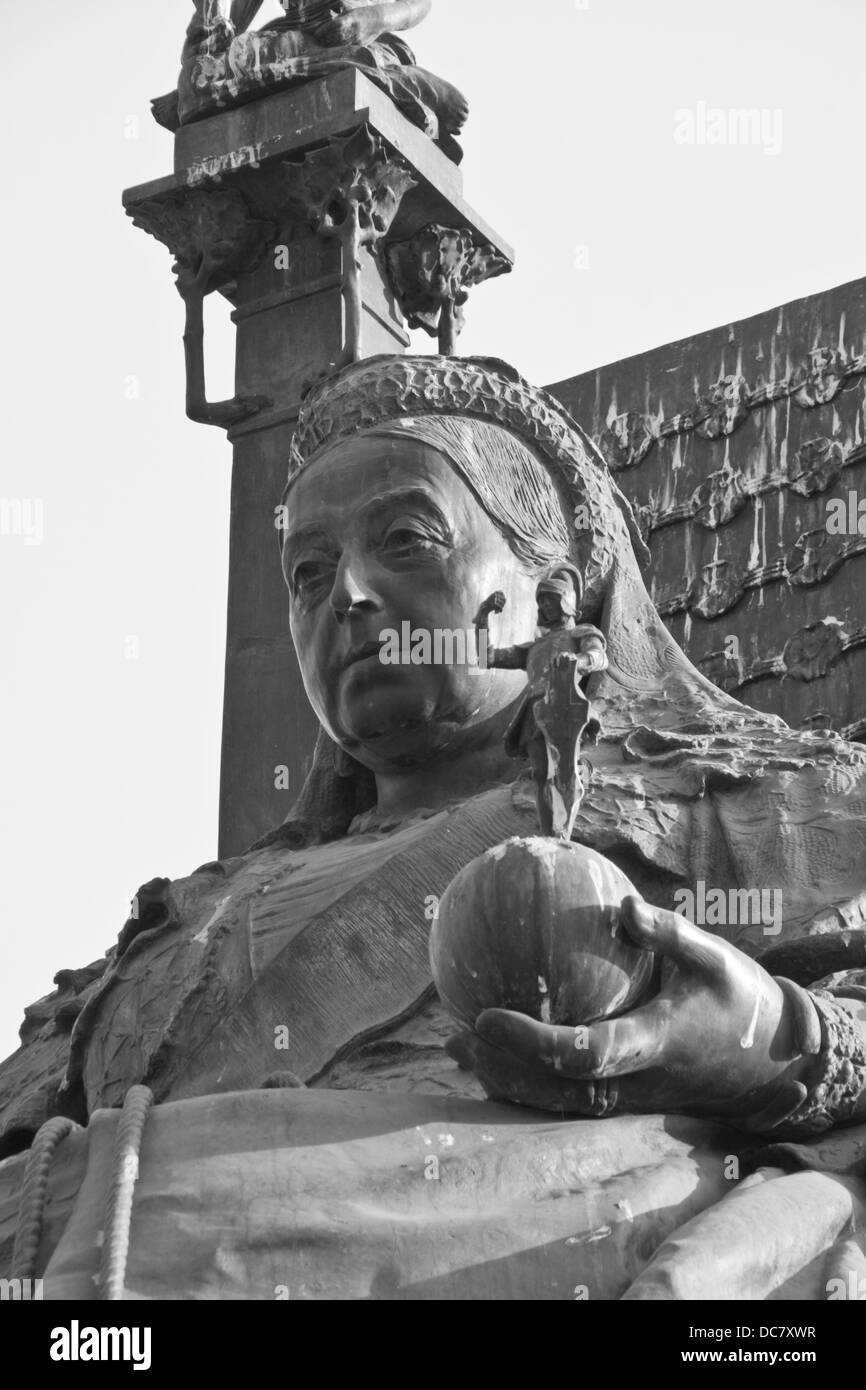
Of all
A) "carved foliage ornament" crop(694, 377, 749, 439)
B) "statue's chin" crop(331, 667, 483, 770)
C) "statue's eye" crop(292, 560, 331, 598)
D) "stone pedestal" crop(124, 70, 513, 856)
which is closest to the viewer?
"statue's chin" crop(331, 667, 483, 770)

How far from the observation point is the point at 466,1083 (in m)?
10.2

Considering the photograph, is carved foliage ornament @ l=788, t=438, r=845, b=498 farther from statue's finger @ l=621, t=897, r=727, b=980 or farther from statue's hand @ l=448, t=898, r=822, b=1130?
statue's finger @ l=621, t=897, r=727, b=980

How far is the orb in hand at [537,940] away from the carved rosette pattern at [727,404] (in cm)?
684

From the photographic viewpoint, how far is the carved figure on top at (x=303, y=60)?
50.6ft

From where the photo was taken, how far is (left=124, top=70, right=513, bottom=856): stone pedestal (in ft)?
49.0

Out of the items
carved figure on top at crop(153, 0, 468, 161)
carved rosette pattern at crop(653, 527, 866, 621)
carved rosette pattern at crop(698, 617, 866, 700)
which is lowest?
carved rosette pattern at crop(698, 617, 866, 700)

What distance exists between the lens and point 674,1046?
912 cm

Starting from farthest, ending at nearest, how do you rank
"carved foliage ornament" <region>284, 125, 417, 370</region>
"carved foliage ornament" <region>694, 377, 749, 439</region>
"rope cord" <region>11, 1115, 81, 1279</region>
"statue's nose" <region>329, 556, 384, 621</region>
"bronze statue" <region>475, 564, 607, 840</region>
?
"carved foliage ornament" <region>694, 377, 749, 439</region> < "carved foliage ornament" <region>284, 125, 417, 370</region> < "statue's nose" <region>329, 556, 384, 621</region> < "bronze statue" <region>475, 564, 607, 840</region> < "rope cord" <region>11, 1115, 81, 1279</region>

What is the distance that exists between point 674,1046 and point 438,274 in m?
7.06

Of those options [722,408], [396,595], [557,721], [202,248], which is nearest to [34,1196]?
[557,721]

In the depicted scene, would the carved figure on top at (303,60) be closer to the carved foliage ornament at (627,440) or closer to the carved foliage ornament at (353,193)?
the carved foliage ornament at (353,193)

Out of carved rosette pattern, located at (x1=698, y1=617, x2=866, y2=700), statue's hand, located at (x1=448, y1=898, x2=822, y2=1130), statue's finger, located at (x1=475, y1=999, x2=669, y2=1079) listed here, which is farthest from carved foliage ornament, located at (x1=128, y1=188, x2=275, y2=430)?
statue's finger, located at (x1=475, y1=999, x2=669, y2=1079)

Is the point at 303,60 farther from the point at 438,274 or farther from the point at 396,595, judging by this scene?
the point at 396,595

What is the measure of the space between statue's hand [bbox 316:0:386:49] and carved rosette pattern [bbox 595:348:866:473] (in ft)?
6.74
